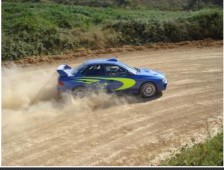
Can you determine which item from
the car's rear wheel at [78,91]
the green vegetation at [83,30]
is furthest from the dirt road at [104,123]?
the green vegetation at [83,30]

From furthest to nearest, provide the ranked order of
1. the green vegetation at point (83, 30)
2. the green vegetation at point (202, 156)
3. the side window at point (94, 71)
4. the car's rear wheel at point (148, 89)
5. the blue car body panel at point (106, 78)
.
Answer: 1. the green vegetation at point (83, 30)
2. the car's rear wheel at point (148, 89)
3. the side window at point (94, 71)
4. the blue car body panel at point (106, 78)
5. the green vegetation at point (202, 156)

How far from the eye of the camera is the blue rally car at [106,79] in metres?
14.5

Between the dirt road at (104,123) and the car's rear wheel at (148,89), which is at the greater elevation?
the car's rear wheel at (148,89)

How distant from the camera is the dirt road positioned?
1121 centimetres

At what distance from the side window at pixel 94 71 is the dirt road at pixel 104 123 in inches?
35.4

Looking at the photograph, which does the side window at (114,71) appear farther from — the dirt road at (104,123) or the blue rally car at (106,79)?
the dirt road at (104,123)

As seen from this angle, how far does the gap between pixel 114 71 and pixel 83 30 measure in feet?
36.1

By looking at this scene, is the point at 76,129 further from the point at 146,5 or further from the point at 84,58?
the point at 146,5

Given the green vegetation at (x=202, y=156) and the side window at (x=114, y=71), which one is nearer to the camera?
the green vegetation at (x=202, y=156)

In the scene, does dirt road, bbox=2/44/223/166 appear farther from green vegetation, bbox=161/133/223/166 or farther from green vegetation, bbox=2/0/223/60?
green vegetation, bbox=2/0/223/60

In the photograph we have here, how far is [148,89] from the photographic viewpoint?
1514 cm

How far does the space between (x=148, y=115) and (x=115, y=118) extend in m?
1.24

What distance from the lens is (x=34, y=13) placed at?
27906mm

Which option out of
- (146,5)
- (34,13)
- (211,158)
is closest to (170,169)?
(211,158)
